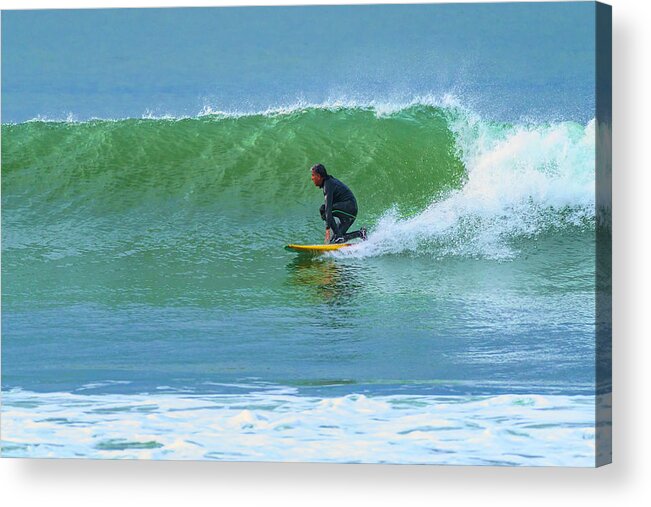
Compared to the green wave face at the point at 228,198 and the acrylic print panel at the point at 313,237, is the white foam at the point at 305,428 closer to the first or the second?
the acrylic print panel at the point at 313,237

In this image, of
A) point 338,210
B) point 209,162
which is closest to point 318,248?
point 338,210

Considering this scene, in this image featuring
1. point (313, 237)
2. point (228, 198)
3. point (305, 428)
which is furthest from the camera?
point (228, 198)

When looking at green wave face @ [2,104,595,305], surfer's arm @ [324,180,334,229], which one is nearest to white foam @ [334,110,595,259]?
green wave face @ [2,104,595,305]

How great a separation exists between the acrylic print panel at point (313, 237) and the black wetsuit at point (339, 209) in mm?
23

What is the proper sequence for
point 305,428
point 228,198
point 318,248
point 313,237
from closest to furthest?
1. point 305,428
2. point 318,248
3. point 313,237
4. point 228,198

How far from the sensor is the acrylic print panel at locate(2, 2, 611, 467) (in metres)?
12.3

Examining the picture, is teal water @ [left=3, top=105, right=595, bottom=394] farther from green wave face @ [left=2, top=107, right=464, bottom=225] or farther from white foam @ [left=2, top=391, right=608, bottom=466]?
white foam @ [left=2, top=391, right=608, bottom=466]

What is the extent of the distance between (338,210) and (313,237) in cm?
32

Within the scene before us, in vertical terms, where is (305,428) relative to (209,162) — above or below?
below

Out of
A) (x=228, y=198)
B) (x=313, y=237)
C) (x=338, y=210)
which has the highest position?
(x=228, y=198)

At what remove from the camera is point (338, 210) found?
13328 millimetres

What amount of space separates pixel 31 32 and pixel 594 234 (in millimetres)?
4532

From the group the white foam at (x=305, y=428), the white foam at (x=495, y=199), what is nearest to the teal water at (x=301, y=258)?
the white foam at (x=495, y=199)

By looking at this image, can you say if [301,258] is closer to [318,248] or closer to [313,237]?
[318,248]
